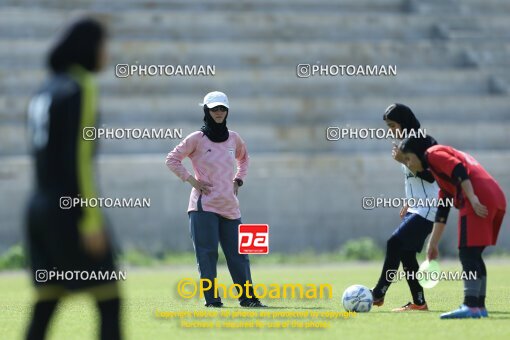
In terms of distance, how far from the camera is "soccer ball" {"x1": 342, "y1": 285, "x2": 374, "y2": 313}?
472 inches

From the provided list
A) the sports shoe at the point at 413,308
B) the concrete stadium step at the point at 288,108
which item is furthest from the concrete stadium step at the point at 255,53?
the sports shoe at the point at 413,308

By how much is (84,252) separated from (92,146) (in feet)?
1.83

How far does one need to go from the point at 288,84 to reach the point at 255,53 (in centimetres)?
155

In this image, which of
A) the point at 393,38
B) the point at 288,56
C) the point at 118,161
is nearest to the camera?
the point at 118,161

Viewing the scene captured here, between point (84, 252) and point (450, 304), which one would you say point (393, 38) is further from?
point (84, 252)

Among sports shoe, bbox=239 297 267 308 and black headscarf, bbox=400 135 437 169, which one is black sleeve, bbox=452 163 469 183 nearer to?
black headscarf, bbox=400 135 437 169

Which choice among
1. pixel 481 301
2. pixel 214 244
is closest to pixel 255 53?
pixel 214 244

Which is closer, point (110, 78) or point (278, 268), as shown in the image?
point (278, 268)

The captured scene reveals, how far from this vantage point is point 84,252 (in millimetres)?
6766

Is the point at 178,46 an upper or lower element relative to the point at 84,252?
upper

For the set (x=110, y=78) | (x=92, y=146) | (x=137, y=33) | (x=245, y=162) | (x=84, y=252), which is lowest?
(x=84, y=252)

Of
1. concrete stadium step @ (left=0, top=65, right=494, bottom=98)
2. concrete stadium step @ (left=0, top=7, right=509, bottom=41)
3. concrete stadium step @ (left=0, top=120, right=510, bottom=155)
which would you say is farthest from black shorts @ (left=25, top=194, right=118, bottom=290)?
concrete stadium step @ (left=0, top=7, right=509, bottom=41)

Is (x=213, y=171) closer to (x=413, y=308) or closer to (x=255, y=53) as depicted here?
(x=413, y=308)

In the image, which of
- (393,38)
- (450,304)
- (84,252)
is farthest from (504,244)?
(84,252)
